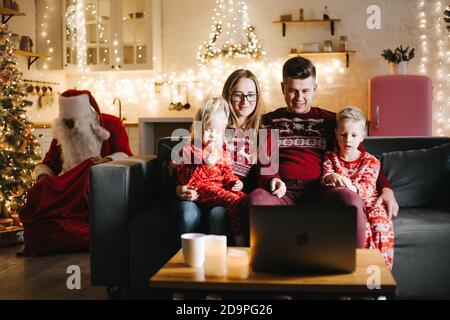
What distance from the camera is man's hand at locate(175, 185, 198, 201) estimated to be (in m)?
2.30

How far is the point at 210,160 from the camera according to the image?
242cm

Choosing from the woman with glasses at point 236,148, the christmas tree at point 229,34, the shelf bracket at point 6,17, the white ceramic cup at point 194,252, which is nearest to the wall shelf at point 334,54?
the christmas tree at point 229,34

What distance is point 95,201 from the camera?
245cm

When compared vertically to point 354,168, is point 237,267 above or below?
below

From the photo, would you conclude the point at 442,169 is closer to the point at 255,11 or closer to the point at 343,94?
the point at 343,94

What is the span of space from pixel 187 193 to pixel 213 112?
386 mm

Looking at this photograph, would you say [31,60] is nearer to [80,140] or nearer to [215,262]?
[80,140]

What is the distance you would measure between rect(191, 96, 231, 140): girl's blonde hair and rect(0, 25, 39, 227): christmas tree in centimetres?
193

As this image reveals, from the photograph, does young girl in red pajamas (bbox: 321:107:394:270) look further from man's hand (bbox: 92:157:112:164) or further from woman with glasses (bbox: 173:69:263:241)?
man's hand (bbox: 92:157:112:164)

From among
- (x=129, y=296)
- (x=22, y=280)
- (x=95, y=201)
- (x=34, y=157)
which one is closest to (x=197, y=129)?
(x=95, y=201)

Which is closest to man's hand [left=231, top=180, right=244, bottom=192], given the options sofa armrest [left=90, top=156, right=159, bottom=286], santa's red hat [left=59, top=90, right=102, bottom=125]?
sofa armrest [left=90, top=156, right=159, bottom=286]

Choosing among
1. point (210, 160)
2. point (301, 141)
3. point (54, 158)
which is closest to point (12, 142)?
point (54, 158)

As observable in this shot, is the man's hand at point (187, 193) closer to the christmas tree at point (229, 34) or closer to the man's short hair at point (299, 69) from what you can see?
the man's short hair at point (299, 69)
